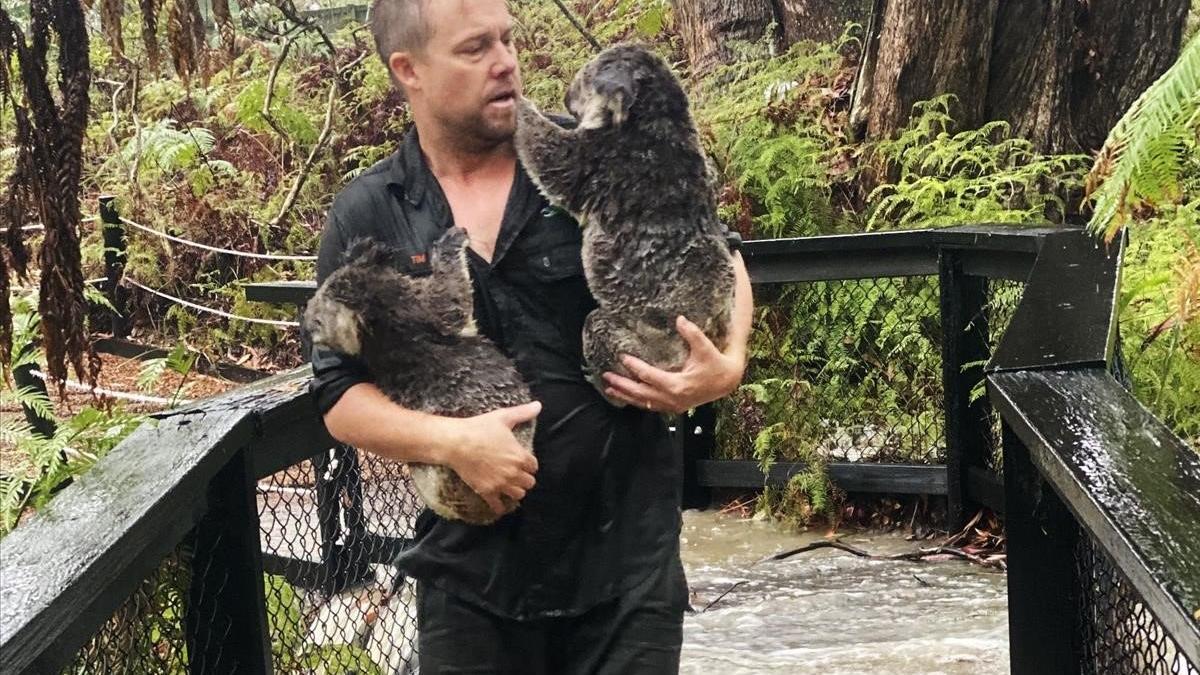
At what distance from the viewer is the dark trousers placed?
2275 millimetres

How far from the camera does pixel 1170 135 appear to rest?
3160 mm

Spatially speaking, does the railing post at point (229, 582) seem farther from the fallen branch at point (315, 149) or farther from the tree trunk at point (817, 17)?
the tree trunk at point (817, 17)

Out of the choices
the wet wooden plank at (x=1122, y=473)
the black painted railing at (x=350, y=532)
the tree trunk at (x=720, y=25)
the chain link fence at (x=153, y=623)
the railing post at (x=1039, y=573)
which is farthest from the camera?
the tree trunk at (x=720, y=25)

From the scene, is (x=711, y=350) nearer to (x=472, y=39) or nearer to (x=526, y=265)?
(x=526, y=265)

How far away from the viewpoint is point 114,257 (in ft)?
35.2

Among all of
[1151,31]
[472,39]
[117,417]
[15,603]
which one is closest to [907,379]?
[1151,31]

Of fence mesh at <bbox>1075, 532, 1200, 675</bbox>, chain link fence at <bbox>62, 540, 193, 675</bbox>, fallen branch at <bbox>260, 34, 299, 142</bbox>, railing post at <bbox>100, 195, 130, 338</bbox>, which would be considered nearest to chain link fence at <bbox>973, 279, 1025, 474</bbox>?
fence mesh at <bbox>1075, 532, 1200, 675</bbox>

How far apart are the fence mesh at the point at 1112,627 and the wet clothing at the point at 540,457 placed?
2.72 feet

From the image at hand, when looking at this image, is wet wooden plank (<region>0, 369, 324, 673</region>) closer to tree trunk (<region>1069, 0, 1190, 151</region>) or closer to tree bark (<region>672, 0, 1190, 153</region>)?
tree bark (<region>672, 0, 1190, 153</region>)

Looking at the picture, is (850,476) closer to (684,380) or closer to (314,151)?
(684,380)

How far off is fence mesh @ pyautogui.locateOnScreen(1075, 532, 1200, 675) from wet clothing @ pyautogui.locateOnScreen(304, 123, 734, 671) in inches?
32.6

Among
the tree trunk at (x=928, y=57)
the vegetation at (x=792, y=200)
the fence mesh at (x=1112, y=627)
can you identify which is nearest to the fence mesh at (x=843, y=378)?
the vegetation at (x=792, y=200)

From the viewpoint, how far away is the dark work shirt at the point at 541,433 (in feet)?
7.50

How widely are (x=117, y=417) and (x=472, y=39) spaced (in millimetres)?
1995
